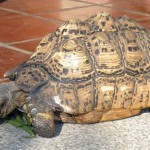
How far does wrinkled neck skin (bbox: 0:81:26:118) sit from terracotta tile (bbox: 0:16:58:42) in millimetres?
1764

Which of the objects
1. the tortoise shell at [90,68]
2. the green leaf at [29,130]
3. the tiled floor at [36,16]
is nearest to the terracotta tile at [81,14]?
the tiled floor at [36,16]

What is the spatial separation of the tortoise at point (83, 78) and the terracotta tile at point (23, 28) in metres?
1.76

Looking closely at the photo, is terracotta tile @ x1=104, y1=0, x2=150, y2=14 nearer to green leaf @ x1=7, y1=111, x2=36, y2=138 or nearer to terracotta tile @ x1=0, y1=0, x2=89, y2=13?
terracotta tile @ x1=0, y1=0, x2=89, y2=13

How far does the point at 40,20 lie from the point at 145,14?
122cm

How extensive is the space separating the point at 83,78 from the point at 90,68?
0.24 feet

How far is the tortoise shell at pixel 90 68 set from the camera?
282 cm

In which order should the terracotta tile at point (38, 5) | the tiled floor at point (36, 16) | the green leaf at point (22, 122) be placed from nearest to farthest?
the green leaf at point (22, 122) < the tiled floor at point (36, 16) < the terracotta tile at point (38, 5)

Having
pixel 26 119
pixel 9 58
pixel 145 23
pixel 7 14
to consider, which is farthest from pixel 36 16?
pixel 26 119

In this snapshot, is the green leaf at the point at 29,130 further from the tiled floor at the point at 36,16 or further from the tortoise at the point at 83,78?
the tiled floor at the point at 36,16

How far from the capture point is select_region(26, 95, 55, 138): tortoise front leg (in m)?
2.74

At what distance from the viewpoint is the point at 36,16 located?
5.65 m

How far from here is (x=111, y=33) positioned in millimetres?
3025

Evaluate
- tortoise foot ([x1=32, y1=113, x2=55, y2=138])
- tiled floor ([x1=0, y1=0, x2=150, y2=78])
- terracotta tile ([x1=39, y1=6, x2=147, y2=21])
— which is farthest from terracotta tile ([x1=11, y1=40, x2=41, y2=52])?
tortoise foot ([x1=32, y1=113, x2=55, y2=138])

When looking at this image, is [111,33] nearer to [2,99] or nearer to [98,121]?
[98,121]
